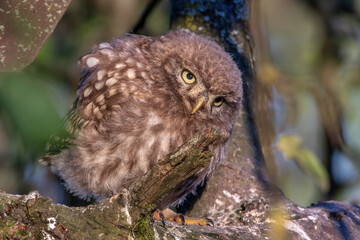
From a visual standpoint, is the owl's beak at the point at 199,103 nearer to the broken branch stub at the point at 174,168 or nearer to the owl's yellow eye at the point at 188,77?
the owl's yellow eye at the point at 188,77

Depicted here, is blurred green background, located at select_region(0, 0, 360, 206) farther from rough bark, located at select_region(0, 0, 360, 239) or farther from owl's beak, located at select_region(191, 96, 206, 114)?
owl's beak, located at select_region(191, 96, 206, 114)

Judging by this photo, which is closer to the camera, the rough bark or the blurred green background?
the blurred green background

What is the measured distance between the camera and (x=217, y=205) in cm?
365

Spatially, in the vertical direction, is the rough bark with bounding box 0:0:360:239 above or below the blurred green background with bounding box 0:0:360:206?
below

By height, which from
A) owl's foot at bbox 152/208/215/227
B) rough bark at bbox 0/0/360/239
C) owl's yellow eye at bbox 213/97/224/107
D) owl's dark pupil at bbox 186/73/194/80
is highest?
owl's dark pupil at bbox 186/73/194/80

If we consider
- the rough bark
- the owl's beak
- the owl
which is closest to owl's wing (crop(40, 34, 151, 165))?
the owl

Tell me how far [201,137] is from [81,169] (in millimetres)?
1821

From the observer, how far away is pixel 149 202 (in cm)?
191

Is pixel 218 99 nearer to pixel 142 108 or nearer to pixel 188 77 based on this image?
pixel 188 77

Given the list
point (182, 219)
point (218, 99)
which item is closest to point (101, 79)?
point (218, 99)

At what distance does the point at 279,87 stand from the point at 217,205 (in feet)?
7.41

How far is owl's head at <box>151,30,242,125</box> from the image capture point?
347 centimetres

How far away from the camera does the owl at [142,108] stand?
323 cm

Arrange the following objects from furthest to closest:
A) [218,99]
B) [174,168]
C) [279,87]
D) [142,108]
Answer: [218,99]
[142,108]
[174,168]
[279,87]
